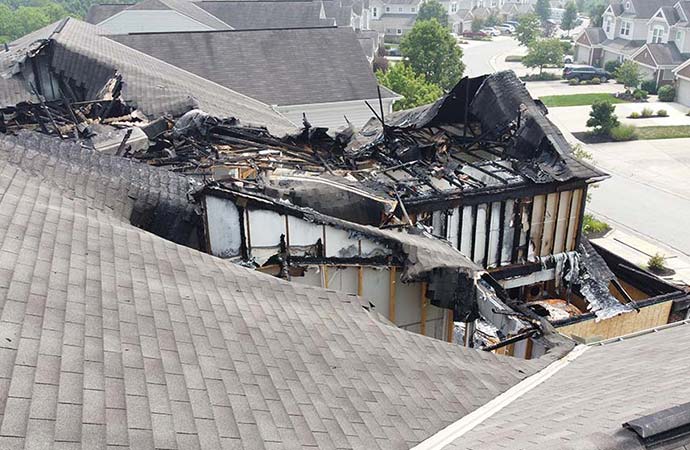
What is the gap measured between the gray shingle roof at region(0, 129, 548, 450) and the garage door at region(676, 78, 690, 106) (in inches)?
2071

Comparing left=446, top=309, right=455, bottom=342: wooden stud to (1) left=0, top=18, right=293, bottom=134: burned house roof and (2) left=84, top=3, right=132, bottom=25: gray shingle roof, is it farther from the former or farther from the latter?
(2) left=84, top=3, right=132, bottom=25: gray shingle roof

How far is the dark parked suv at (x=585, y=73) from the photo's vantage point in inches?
2482

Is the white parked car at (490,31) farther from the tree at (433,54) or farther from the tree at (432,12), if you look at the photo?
the tree at (433,54)

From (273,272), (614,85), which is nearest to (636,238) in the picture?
(273,272)

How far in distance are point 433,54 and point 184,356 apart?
43660 millimetres

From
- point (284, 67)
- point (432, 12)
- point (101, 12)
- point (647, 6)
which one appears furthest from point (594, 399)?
point (432, 12)

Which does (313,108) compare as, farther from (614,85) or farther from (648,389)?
(614,85)

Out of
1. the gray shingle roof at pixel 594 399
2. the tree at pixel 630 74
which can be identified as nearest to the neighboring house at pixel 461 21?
the tree at pixel 630 74

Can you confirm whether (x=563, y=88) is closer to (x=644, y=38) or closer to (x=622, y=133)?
(x=644, y=38)

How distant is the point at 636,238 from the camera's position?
27.8 meters

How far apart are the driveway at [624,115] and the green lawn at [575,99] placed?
1.17 meters

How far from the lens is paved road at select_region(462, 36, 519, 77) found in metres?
66.7

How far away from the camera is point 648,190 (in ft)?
111

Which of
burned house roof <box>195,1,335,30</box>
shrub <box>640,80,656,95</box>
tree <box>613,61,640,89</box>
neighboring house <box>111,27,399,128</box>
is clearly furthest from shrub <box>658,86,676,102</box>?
neighboring house <box>111,27,399,128</box>
